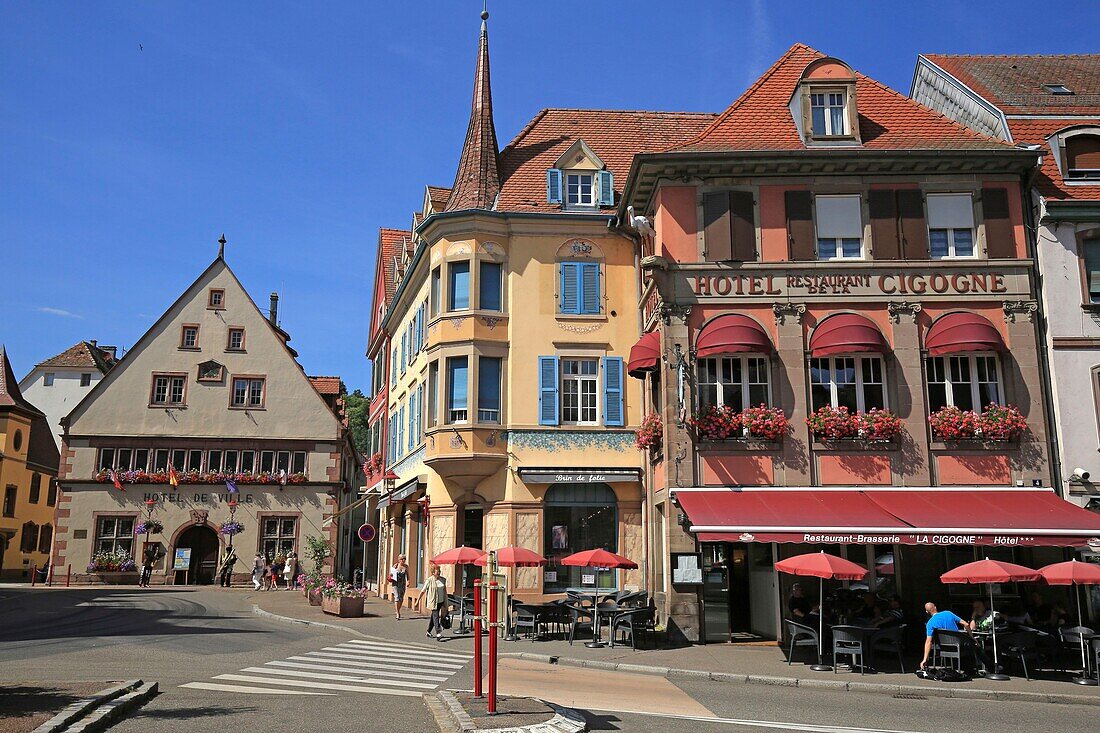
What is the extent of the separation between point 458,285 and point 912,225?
13.0m

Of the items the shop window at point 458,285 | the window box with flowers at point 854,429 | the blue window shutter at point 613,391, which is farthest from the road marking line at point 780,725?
the shop window at point 458,285

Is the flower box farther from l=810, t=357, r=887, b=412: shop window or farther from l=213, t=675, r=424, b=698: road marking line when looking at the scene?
l=810, t=357, r=887, b=412: shop window

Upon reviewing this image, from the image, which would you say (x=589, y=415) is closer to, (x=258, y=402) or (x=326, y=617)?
(x=326, y=617)

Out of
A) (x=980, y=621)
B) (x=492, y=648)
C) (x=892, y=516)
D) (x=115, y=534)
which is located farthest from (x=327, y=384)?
(x=492, y=648)

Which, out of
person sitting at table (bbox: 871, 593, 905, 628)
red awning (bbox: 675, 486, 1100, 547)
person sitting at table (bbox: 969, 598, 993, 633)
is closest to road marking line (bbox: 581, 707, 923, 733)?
red awning (bbox: 675, 486, 1100, 547)

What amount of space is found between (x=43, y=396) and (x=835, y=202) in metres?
63.9

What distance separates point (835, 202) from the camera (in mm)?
23422

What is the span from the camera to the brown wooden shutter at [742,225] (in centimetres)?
2318

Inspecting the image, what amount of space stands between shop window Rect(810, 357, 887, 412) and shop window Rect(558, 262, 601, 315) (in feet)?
26.6

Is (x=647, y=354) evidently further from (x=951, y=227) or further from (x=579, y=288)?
(x=951, y=227)

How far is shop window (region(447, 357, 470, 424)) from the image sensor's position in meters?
28.5

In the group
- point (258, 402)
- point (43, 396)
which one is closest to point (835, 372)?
point (258, 402)

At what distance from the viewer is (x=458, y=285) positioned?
2930 centimetres

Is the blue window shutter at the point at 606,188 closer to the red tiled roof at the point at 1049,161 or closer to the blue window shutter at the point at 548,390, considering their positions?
the blue window shutter at the point at 548,390
